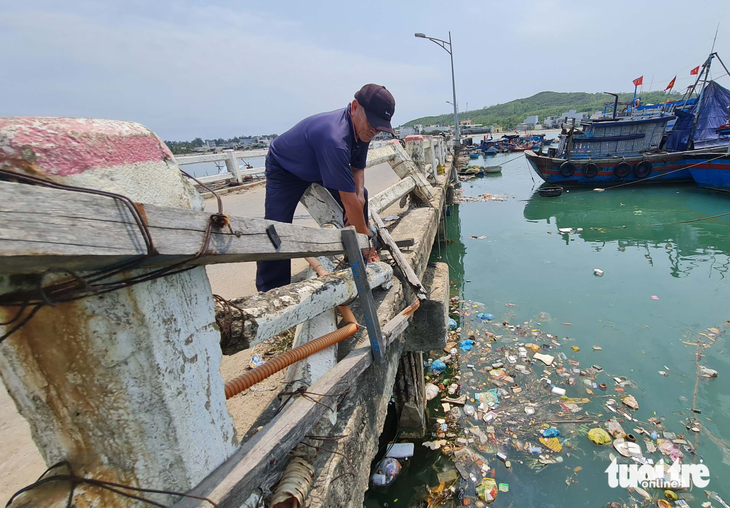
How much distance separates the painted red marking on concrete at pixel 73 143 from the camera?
65cm

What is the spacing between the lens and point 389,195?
480cm

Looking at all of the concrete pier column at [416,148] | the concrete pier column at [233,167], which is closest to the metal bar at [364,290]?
the concrete pier column at [416,148]

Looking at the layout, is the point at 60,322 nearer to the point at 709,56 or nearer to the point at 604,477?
the point at 604,477

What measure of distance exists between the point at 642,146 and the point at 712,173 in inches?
132

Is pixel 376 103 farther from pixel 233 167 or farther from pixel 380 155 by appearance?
pixel 233 167

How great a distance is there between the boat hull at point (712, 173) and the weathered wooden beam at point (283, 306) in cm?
1782

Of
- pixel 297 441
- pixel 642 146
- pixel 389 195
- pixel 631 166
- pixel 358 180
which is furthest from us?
pixel 642 146

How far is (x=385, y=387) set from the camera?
7.43ft

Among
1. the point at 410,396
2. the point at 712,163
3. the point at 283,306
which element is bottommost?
the point at 712,163

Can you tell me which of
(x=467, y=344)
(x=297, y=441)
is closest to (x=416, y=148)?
(x=467, y=344)

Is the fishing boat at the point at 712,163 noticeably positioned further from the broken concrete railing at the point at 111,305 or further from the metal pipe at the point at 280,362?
the broken concrete railing at the point at 111,305

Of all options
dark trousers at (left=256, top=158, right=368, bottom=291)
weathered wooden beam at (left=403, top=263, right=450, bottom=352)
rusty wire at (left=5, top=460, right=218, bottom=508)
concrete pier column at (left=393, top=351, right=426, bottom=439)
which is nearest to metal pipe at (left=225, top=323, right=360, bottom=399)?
rusty wire at (left=5, top=460, right=218, bottom=508)

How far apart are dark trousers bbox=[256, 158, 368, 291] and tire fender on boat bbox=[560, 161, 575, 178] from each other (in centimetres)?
1784

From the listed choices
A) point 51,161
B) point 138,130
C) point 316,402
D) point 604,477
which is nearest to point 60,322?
point 51,161
